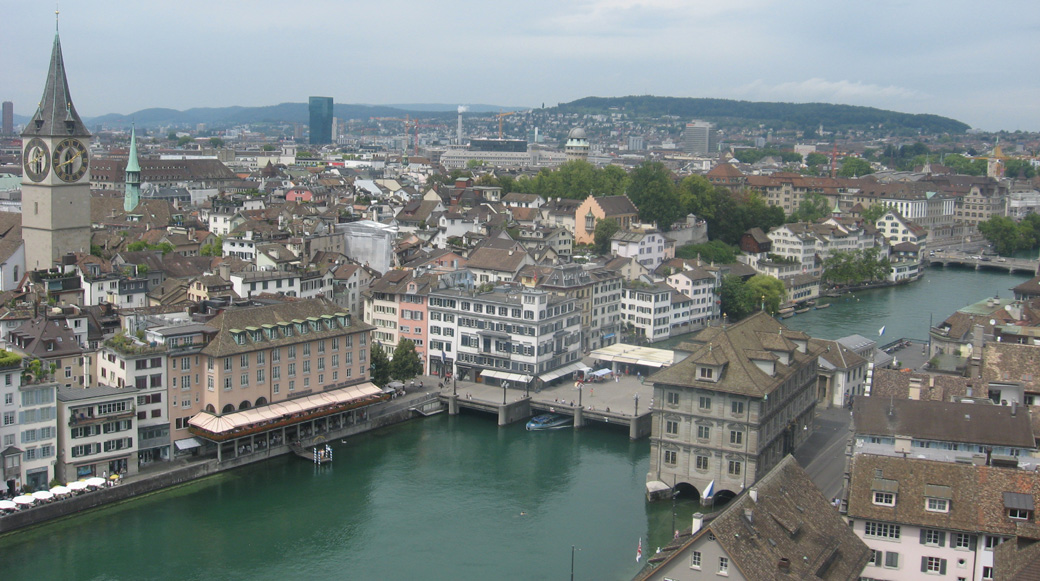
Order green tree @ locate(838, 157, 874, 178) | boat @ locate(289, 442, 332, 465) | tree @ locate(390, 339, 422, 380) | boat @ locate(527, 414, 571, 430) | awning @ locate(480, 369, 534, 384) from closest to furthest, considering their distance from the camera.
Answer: boat @ locate(289, 442, 332, 465) → boat @ locate(527, 414, 571, 430) → tree @ locate(390, 339, 422, 380) → awning @ locate(480, 369, 534, 384) → green tree @ locate(838, 157, 874, 178)

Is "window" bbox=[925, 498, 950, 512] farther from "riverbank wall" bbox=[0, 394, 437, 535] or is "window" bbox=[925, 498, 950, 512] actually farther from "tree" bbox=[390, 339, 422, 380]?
"tree" bbox=[390, 339, 422, 380]

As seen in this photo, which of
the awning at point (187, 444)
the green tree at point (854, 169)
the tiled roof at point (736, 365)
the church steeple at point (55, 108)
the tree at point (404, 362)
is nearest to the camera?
the tiled roof at point (736, 365)

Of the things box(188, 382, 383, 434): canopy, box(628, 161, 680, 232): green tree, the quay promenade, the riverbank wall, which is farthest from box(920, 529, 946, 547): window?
box(628, 161, 680, 232): green tree

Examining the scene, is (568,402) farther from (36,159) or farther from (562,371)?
(36,159)

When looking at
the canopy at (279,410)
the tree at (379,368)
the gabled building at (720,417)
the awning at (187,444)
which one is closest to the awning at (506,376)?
the tree at (379,368)

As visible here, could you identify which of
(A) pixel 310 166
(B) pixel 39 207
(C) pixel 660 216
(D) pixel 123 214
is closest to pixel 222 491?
(B) pixel 39 207

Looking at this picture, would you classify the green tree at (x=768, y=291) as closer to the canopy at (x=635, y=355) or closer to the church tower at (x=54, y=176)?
the canopy at (x=635, y=355)
